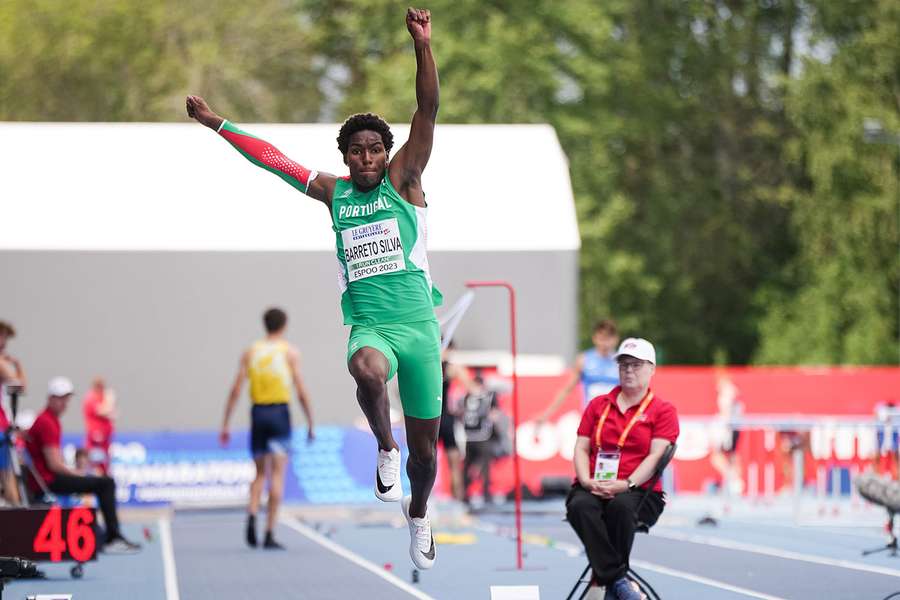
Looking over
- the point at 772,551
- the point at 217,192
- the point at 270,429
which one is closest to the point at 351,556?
the point at 270,429

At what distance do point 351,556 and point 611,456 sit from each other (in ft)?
16.8

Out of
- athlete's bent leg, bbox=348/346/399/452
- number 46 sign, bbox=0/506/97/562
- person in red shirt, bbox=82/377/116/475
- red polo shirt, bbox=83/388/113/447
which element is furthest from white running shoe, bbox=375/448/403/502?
red polo shirt, bbox=83/388/113/447

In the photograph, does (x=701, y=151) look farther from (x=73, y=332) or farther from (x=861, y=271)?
(x=73, y=332)

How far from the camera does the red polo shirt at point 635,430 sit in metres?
10.1

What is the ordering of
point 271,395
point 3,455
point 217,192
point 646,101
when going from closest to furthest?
point 3,455
point 271,395
point 217,192
point 646,101

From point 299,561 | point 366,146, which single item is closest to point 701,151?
point 299,561

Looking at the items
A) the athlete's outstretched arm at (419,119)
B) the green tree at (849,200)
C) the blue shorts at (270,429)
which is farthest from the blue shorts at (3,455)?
the green tree at (849,200)

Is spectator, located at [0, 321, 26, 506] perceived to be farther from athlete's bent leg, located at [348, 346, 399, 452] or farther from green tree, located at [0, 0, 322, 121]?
green tree, located at [0, 0, 322, 121]

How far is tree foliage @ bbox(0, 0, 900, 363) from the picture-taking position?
4094 centimetres

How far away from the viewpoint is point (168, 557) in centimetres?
1490

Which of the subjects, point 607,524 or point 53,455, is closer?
point 607,524

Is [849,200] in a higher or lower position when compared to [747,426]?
higher

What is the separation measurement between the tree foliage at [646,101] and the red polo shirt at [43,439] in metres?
28.2

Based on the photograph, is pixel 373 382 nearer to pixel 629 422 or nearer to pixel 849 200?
pixel 629 422
